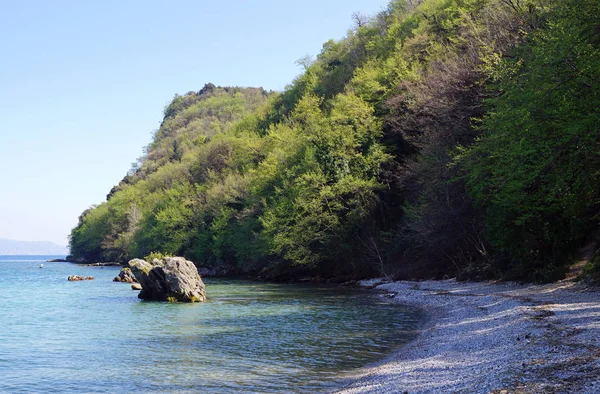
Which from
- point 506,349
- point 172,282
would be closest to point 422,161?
point 172,282

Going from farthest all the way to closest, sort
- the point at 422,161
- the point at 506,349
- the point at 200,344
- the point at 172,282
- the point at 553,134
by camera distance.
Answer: the point at 172,282, the point at 422,161, the point at 200,344, the point at 553,134, the point at 506,349

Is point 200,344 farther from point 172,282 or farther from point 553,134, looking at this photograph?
point 172,282

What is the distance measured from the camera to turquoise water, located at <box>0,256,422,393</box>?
52.9 ft

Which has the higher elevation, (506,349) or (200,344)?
(506,349)

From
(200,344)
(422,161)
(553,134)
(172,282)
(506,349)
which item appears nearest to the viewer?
(506,349)

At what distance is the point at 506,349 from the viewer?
1399cm

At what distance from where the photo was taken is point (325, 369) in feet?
55.1

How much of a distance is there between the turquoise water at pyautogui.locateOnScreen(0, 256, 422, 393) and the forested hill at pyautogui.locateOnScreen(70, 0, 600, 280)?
8237mm

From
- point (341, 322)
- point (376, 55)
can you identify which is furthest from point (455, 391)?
point (376, 55)

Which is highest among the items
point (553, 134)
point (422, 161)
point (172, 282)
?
point (422, 161)

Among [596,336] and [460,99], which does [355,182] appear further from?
[596,336]

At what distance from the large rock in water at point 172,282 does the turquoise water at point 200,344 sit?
2611mm

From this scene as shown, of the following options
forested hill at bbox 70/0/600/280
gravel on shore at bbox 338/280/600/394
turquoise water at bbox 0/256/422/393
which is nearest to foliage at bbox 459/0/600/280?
forested hill at bbox 70/0/600/280

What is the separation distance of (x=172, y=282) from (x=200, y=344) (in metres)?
20.1
